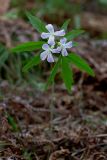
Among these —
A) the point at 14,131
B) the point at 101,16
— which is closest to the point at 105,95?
the point at 14,131

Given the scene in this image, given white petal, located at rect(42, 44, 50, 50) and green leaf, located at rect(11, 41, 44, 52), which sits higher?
green leaf, located at rect(11, 41, 44, 52)

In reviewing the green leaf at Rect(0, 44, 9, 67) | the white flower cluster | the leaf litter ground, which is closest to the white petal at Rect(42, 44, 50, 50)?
the white flower cluster

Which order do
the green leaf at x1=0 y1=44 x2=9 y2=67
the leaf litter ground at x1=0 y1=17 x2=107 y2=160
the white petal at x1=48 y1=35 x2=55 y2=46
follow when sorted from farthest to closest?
the green leaf at x1=0 y1=44 x2=9 y2=67, the leaf litter ground at x1=0 y1=17 x2=107 y2=160, the white petal at x1=48 y1=35 x2=55 y2=46

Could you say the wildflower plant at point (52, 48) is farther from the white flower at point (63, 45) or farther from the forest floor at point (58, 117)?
the forest floor at point (58, 117)

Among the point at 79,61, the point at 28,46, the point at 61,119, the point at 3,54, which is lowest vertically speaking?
the point at 61,119

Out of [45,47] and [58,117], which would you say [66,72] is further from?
[58,117]

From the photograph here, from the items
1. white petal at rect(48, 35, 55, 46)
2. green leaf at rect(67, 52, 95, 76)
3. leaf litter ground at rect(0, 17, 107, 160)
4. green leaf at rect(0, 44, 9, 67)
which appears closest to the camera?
white petal at rect(48, 35, 55, 46)

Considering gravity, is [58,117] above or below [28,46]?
below

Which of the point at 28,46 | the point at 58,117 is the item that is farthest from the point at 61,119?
the point at 28,46

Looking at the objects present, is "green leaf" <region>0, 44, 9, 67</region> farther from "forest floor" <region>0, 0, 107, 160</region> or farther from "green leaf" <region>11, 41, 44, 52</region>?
"green leaf" <region>11, 41, 44, 52</region>
